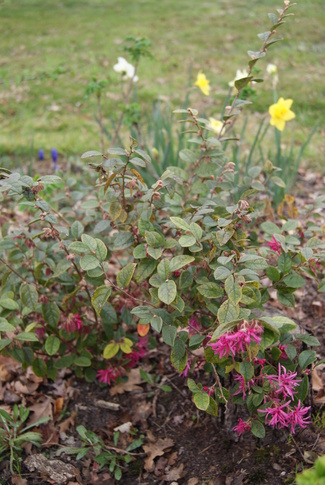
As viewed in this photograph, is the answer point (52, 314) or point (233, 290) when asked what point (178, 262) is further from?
point (52, 314)

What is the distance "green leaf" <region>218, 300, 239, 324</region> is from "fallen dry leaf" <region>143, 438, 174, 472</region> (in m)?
0.78

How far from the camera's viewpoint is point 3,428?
1.90 meters

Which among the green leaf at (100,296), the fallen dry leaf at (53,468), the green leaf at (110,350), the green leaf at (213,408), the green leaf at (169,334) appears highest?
the green leaf at (100,296)

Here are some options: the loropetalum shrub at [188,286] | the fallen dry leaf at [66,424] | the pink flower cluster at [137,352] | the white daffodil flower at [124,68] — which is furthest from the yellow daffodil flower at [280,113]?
the fallen dry leaf at [66,424]

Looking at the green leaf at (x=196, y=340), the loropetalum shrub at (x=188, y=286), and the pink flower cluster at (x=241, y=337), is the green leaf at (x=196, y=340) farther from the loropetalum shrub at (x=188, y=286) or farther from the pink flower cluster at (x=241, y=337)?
the pink flower cluster at (x=241, y=337)

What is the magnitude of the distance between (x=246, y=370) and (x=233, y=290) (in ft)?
0.86

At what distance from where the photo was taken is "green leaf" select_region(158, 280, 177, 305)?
1.32 metres

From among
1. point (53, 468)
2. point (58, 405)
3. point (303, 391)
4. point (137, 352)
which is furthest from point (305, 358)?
point (58, 405)

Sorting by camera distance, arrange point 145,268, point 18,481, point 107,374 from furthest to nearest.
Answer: point 107,374 → point 18,481 → point 145,268

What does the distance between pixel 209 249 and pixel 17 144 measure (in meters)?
3.13

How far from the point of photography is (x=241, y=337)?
1.19 metres

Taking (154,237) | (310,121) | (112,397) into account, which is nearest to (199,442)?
(112,397)

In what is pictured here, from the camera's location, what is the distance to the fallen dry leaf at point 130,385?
2.09 metres

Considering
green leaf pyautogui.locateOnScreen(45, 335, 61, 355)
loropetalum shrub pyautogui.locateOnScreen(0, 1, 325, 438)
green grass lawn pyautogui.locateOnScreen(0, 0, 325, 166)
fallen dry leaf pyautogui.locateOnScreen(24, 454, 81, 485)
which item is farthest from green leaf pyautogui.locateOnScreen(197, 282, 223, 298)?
green grass lawn pyautogui.locateOnScreen(0, 0, 325, 166)
